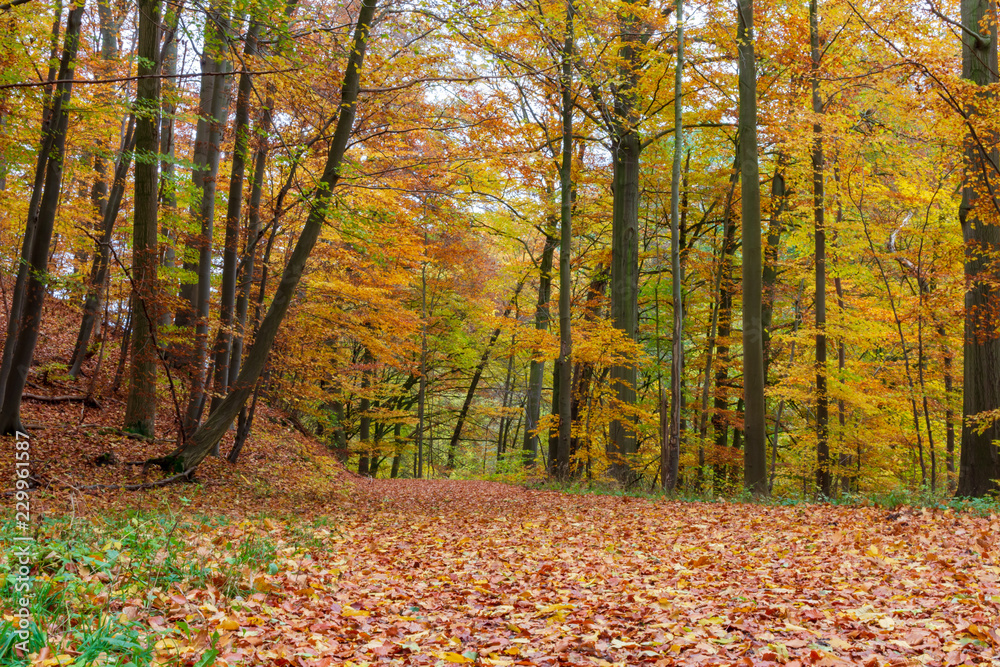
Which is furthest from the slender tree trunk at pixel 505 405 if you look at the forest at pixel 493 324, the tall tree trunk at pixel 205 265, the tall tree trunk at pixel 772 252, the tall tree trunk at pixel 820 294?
the tall tree trunk at pixel 205 265

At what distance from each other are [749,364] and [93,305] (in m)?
11.3

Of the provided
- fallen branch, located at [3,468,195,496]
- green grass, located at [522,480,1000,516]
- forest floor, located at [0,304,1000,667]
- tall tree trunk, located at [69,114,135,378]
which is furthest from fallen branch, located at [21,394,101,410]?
green grass, located at [522,480,1000,516]

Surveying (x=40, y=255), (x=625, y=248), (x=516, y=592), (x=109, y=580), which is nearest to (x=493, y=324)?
(x=625, y=248)

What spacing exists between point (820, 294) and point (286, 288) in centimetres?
1058

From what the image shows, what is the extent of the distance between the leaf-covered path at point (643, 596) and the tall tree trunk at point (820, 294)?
A: 675 centimetres

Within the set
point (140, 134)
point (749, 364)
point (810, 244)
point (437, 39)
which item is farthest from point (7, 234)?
point (810, 244)

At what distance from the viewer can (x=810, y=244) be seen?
14977mm

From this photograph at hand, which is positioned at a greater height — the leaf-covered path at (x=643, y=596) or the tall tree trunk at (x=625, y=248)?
Answer: the tall tree trunk at (x=625, y=248)

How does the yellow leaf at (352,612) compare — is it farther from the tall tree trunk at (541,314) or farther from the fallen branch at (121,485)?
the tall tree trunk at (541,314)

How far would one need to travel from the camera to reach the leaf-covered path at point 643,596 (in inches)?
123

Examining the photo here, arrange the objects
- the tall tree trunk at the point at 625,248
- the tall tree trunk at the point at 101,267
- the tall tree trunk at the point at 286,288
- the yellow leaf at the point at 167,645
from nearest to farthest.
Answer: the yellow leaf at the point at 167,645 < the tall tree trunk at the point at 286,288 < the tall tree trunk at the point at 101,267 < the tall tree trunk at the point at 625,248

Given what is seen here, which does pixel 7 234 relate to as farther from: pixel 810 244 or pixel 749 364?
pixel 810 244

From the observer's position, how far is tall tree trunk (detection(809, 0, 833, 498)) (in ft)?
42.9

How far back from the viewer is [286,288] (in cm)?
919
